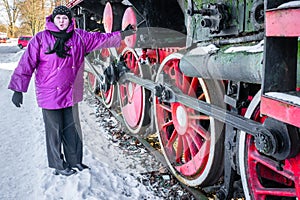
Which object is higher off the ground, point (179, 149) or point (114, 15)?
point (114, 15)

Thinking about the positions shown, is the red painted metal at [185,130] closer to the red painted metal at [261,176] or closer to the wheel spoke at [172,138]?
the wheel spoke at [172,138]

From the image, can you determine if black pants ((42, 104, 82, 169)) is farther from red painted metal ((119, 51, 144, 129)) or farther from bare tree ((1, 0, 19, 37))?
bare tree ((1, 0, 19, 37))

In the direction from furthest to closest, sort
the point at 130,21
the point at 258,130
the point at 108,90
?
the point at 108,90
the point at 130,21
the point at 258,130

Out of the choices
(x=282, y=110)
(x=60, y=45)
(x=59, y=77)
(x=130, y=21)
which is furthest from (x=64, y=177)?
(x=282, y=110)

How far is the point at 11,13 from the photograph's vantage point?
4253 cm

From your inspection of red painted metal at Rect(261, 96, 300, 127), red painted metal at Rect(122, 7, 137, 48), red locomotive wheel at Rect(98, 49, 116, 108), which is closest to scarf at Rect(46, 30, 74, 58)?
red painted metal at Rect(122, 7, 137, 48)

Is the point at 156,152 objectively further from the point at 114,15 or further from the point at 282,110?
the point at 282,110

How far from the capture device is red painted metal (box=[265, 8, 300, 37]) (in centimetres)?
107

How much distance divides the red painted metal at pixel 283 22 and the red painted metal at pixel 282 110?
0.75ft

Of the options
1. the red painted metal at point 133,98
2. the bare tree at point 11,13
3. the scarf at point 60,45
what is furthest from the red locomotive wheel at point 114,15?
the bare tree at point 11,13

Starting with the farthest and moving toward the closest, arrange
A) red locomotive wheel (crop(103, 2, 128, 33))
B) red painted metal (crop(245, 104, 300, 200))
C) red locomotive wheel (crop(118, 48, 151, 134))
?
red locomotive wheel (crop(118, 48, 151, 134)), red locomotive wheel (crop(103, 2, 128, 33)), red painted metal (crop(245, 104, 300, 200))

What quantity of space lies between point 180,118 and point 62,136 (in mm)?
1171

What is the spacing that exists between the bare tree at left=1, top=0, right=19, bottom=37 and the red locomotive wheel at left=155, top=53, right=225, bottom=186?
39.7m

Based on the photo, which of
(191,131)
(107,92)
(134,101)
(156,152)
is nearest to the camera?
(191,131)
